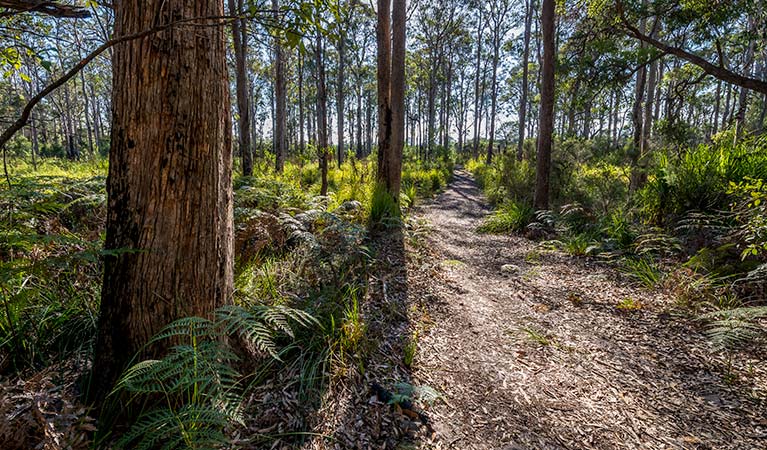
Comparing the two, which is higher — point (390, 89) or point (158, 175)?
point (390, 89)

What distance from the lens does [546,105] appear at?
6867mm

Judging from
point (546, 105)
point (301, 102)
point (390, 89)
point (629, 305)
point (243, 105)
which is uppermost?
point (301, 102)

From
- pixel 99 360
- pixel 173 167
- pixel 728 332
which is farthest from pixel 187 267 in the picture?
pixel 728 332

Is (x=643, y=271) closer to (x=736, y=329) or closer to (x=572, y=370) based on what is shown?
(x=736, y=329)

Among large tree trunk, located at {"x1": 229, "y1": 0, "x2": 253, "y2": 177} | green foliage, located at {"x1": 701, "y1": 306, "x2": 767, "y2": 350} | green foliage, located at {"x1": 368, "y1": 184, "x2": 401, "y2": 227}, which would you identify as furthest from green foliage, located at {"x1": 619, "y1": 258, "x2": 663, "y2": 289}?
large tree trunk, located at {"x1": 229, "y1": 0, "x2": 253, "y2": 177}

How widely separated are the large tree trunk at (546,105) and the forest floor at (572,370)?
3.30 m

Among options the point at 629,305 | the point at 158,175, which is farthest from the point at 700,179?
the point at 158,175

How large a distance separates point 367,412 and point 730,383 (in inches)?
97.1

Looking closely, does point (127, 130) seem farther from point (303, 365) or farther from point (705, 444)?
point (705, 444)

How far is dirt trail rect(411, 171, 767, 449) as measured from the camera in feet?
6.30

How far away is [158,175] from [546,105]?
7246 mm

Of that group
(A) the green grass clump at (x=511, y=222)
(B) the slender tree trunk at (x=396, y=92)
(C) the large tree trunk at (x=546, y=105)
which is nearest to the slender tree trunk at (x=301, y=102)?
(B) the slender tree trunk at (x=396, y=92)

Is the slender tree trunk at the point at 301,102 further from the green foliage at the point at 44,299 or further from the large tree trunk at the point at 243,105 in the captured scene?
the green foliage at the point at 44,299

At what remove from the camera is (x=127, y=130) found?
152 cm
